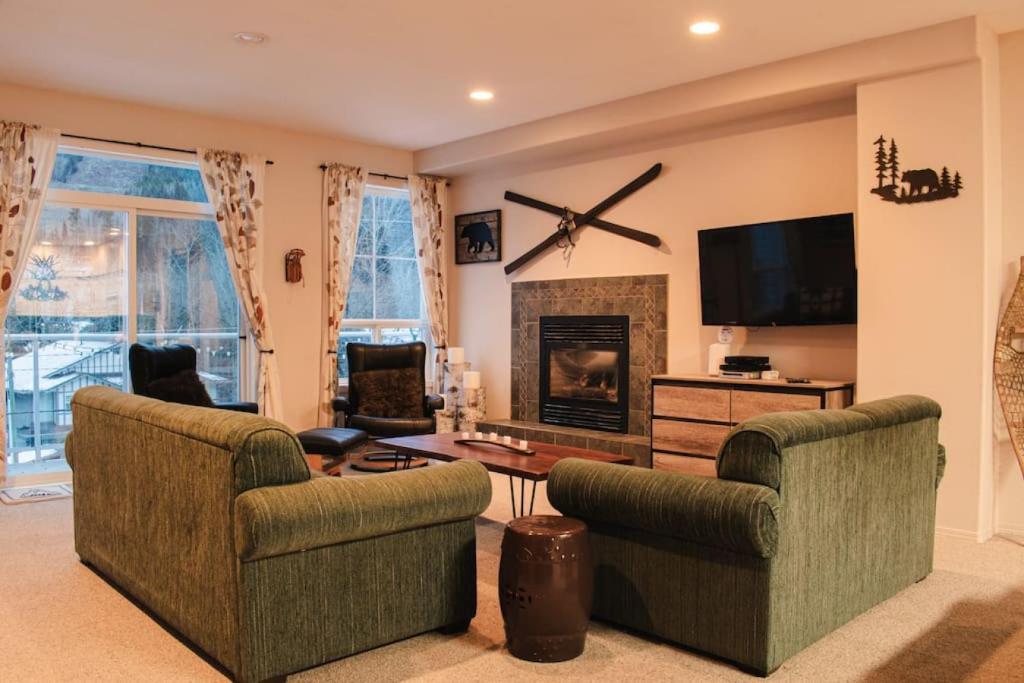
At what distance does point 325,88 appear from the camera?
555cm

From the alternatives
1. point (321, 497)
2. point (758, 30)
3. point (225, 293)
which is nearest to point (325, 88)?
point (225, 293)

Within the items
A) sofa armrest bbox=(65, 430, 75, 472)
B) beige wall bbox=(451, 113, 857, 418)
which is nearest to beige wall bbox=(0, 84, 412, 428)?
beige wall bbox=(451, 113, 857, 418)

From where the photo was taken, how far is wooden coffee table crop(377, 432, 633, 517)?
380 centimetres

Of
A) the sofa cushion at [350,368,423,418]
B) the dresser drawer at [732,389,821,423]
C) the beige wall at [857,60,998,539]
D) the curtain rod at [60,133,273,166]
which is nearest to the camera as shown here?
the beige wall at [857,60,998,539]

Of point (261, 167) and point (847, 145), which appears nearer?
point (847, 145)

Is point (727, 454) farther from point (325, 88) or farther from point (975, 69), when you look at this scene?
point (325, 88)

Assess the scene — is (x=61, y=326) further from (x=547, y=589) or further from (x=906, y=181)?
(x=906, y=181)

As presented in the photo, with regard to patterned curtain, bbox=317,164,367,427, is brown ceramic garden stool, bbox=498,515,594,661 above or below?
below

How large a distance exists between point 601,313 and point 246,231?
2817 millimetres

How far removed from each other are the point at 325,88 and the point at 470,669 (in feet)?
13.6

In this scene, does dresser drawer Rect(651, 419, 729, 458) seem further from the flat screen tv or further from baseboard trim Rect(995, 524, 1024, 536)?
baseboard trim Rect(995, 524, 1024, 536)

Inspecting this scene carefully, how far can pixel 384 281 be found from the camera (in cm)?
749

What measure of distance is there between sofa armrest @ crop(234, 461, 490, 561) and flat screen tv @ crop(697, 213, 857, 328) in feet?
9.47

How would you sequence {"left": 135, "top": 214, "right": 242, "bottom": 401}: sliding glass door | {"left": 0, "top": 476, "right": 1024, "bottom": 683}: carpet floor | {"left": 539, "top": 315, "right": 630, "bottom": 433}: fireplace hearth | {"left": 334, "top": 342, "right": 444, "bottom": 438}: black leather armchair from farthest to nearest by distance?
1. {"left": 539, "top": 315, "right": 630, "bottom": 433}: fireplace hearth
2. {"left": 135, "top": 214, "right": 242, "bottom": 401}: sliding glass door
3. {"left": 334, "top": 342, "right": 444, "bottom": 438}: black leather armchair
4. {"left": 0, "top": 476, "right": 1024, "bottom": 683}: carpet floor
